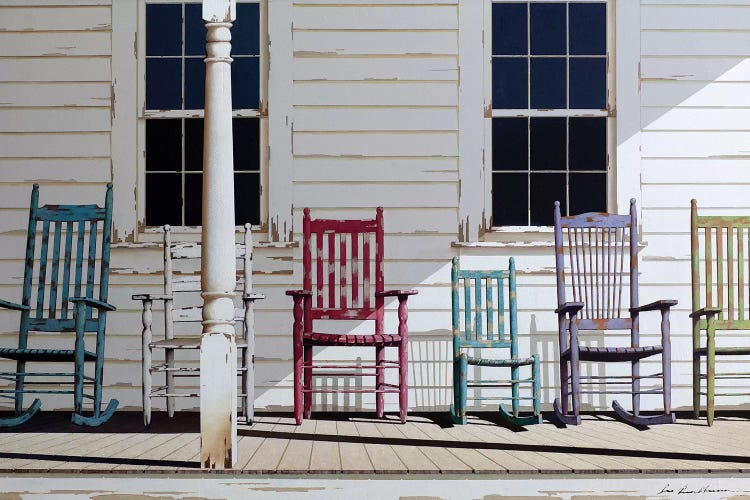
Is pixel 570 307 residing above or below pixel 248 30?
below

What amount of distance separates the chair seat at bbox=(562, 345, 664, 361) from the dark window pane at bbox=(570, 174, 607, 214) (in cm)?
111

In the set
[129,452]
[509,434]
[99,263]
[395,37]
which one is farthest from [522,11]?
[129,452]

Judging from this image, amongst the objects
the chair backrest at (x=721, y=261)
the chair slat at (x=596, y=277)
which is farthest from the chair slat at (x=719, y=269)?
the chair slat at (x=596, y=277)

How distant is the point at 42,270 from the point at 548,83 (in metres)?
3.24

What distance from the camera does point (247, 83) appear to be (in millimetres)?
5602

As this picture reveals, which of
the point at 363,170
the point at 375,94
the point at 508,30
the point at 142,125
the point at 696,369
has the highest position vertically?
the point at 508,30

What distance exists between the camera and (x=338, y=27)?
5531mm

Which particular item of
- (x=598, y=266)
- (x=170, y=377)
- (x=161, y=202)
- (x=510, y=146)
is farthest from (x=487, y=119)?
(x=170, y=377)

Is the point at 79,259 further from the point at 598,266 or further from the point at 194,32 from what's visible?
the point at 598,266

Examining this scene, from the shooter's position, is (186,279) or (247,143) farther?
(247,143)

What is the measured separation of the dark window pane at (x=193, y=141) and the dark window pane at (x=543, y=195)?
2079 millimetres

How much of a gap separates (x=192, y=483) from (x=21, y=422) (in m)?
1.88
